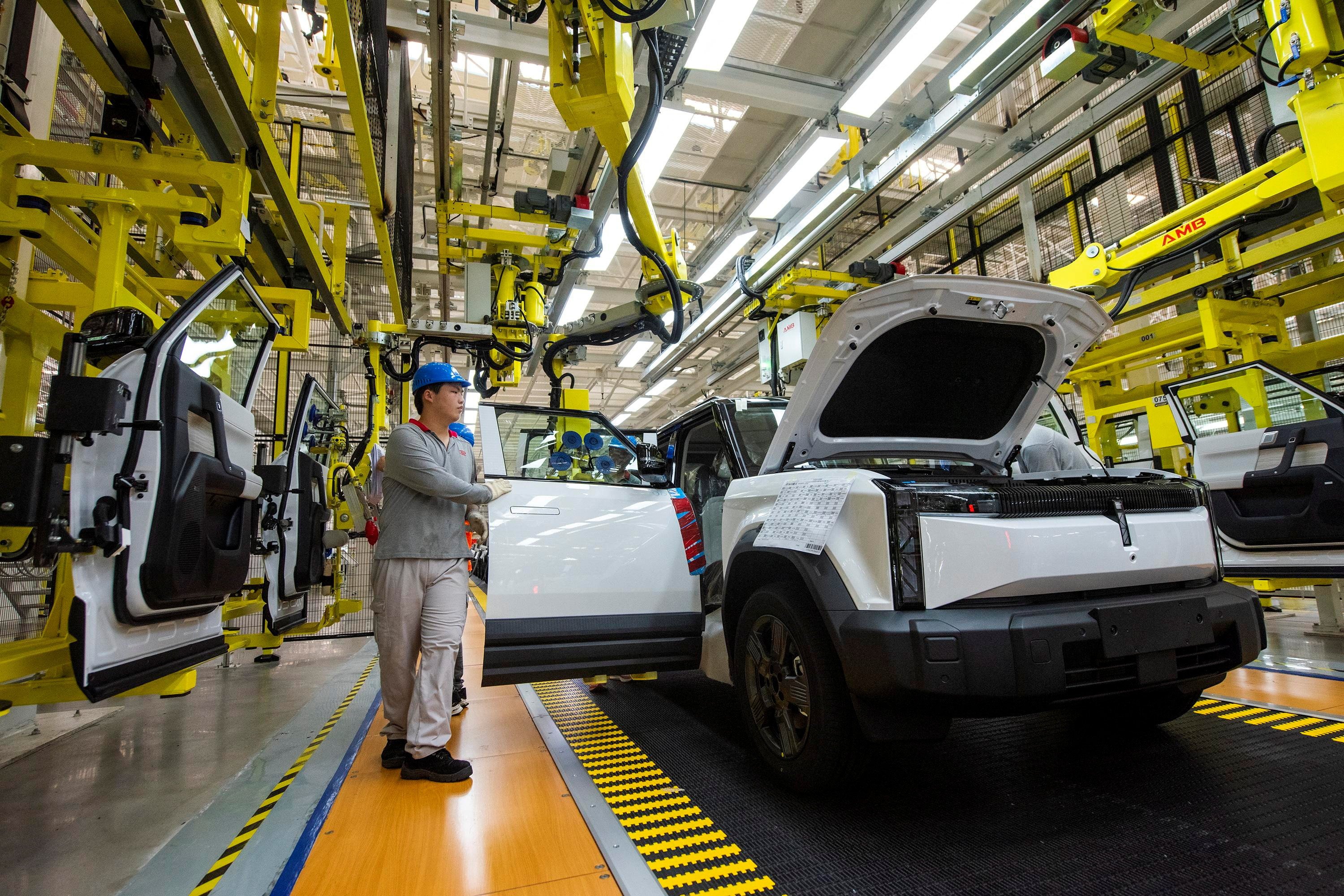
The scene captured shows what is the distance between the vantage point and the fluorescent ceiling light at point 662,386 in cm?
1400

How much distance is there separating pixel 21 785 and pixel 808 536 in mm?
3557

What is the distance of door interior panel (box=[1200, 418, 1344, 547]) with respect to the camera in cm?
401

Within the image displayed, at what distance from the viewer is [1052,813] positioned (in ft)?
6.36

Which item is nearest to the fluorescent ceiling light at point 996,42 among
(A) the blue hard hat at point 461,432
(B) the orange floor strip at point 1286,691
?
(B) the orange floor strip at point 1286,691

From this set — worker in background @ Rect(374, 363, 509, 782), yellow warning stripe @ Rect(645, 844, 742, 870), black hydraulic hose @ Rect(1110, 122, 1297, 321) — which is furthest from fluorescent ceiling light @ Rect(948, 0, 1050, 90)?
yellow warning stripe @ Rect(645, 844, 742, 870)

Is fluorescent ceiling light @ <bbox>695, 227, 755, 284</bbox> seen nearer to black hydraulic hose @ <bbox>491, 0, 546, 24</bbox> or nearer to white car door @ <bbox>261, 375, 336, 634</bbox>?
black hydraulic hose @ <bbox>491, 0, 546, 24</bbox>

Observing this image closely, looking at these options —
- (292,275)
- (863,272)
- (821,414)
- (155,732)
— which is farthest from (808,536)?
(863,272)

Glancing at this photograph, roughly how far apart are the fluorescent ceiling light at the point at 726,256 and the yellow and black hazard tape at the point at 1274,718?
221 inches

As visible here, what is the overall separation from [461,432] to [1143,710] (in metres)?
3.40

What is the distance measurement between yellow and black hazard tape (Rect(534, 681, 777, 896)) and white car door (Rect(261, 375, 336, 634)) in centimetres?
187

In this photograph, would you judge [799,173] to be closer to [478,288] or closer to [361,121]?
[478,288]

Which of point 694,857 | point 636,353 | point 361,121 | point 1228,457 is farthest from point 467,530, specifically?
point 636,353

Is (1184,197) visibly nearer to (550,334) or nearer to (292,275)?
(550,334)

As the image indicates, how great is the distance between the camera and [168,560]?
217 centimetres
